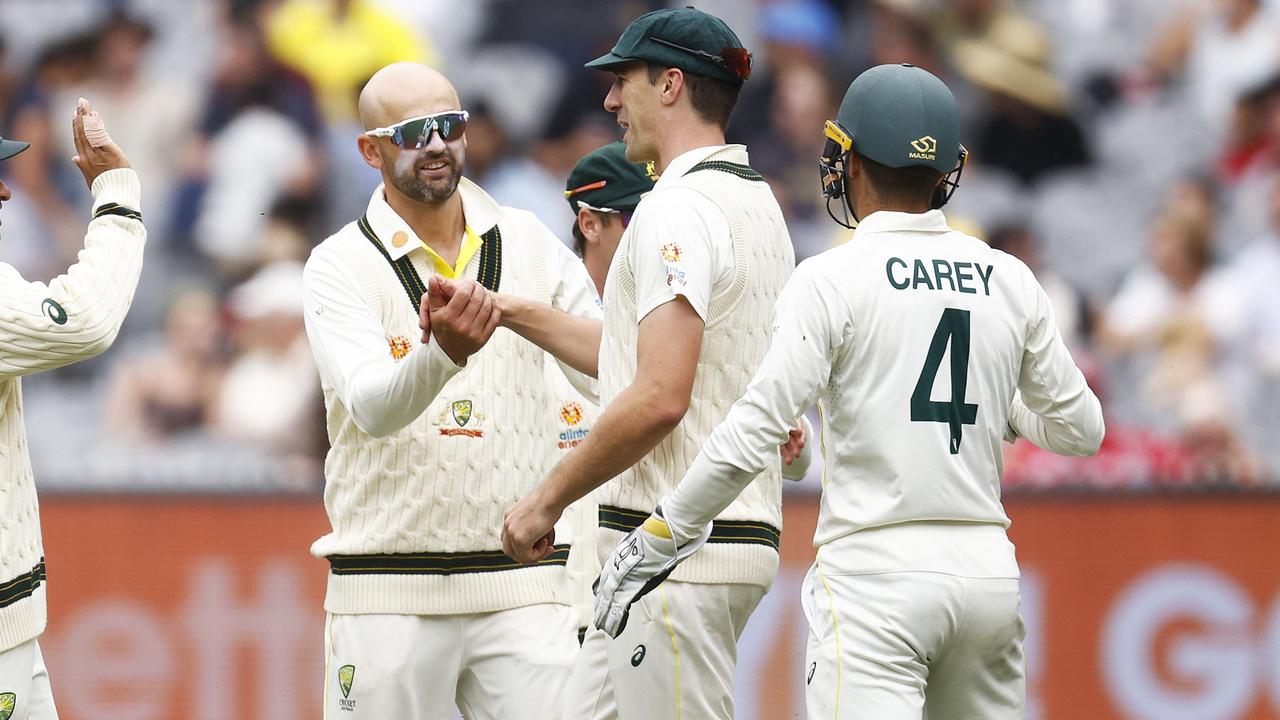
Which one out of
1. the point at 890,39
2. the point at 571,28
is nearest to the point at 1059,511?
the point at 890,39

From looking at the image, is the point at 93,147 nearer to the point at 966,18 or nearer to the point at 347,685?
the point at 347,685

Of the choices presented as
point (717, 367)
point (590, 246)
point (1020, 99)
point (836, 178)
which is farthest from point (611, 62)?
point (1020, 99)

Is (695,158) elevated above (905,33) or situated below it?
below

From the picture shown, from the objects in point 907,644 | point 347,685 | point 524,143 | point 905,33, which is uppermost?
point 905,33

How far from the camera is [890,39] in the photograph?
11.1m

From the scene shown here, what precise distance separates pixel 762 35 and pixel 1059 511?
165 inches

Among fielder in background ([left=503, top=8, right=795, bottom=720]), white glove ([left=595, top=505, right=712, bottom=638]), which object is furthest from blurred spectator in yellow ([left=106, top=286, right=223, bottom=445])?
white glove ([left=595, top=505, right=712, bottom=638])

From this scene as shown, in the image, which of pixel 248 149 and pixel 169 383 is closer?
pixel 169 383

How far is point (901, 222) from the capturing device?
169 inches

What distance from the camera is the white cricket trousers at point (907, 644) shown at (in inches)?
161

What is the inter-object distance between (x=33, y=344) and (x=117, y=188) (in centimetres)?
56

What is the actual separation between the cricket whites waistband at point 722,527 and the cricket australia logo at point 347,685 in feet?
2.84

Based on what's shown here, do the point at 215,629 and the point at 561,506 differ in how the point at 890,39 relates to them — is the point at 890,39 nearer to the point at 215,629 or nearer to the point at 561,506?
the point at 215,629

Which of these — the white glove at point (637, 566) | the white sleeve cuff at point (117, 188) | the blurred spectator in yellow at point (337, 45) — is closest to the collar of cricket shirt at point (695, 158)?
the white glove at point (637, 566)
